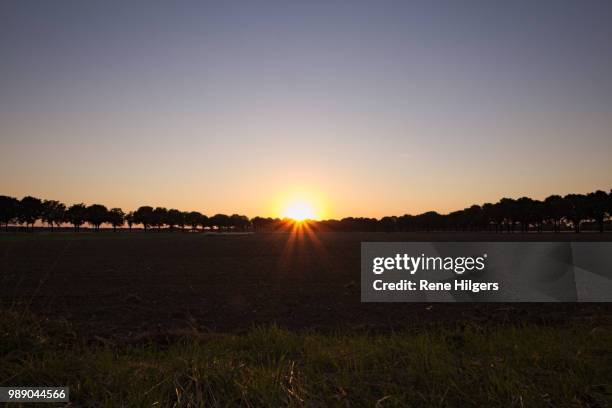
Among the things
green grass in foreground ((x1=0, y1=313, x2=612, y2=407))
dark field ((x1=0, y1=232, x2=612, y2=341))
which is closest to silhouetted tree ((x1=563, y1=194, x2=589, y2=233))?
dark field ((x1=0, y1=232, x2=612, y2=341))

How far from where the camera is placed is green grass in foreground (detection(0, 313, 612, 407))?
4.05 meters

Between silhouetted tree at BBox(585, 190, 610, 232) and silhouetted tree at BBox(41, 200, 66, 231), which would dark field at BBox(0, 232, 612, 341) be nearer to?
silhouetted tree at BBox(585, 190, 610, 232)

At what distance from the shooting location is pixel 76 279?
21.2 meters

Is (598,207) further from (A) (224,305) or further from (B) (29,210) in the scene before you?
(B) (29,210)

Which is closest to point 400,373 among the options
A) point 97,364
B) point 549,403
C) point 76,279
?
point 549,403

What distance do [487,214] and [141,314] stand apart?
586 feet

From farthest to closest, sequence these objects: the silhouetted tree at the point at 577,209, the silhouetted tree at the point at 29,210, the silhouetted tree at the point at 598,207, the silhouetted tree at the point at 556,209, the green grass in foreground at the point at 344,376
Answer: the silhouetted tree at the point at 29,210
the silhouetted tree at the point at 556,209
the silhouetted tree at the point at 577,209
the silhouetted tree at the point at 598,207
the green grass in foreground at the point at 344,376

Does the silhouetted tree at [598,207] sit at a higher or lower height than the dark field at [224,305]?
higher

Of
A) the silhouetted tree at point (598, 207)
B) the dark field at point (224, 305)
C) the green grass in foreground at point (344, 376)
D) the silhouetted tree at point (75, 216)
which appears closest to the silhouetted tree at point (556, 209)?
the silhouetted tree at point (598, 207)

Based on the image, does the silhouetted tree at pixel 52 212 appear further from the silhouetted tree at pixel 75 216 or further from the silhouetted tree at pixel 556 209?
the silhouetted tree at pixel 556 209

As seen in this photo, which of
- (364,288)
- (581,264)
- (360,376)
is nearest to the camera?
(360,376)

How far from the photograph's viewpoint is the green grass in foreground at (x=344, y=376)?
159 inches

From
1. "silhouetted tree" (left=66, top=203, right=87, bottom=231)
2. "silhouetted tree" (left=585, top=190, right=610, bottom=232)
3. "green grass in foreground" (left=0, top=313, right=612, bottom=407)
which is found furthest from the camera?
"silhouetted tree" (left=66, top=203, right=87, bottom=231)

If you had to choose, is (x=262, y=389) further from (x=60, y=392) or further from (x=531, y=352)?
(x=531, y=352)
